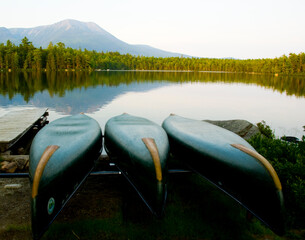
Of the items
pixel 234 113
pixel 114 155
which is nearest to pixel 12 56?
pixel 234 113

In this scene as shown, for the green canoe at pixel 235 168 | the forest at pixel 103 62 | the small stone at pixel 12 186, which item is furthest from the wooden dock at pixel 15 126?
the forest at pixel 103 62

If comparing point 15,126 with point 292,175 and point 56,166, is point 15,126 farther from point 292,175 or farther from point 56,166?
point 292,175

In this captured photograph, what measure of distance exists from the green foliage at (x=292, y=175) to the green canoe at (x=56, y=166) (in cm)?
394

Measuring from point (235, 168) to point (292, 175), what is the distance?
43.1 inches

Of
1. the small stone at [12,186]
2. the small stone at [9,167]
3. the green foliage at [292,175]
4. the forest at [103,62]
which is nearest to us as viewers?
the green foliage at [292,175]

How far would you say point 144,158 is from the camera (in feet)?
14.8

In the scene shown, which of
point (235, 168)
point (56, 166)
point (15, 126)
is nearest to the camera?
point (56, 166)

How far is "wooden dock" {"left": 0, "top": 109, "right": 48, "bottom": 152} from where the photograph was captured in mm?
8216

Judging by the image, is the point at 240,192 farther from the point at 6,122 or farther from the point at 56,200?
the point at 6,122

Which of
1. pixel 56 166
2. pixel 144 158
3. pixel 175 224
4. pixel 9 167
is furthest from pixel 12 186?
pixel 175 224

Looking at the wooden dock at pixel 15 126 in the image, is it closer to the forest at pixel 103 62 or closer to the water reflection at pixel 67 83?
the water reflection at pixel 67 83

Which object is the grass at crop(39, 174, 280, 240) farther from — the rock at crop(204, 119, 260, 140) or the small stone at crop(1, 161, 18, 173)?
the rock at crop(204, 119, 260, 140)

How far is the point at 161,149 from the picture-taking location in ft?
16.3

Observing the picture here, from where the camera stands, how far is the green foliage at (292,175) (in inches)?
167
